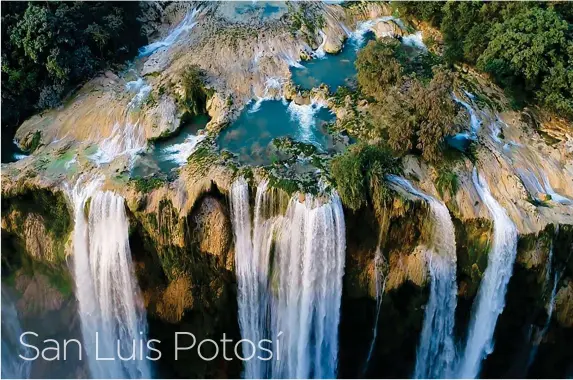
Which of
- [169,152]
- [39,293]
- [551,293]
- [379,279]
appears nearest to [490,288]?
[551,293]

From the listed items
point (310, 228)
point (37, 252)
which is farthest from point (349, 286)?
point (37, 252)

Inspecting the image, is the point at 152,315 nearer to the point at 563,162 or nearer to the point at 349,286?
the point at 349,286

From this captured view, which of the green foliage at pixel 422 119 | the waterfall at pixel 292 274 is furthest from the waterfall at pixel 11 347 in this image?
the green foliage at pixel 422 119

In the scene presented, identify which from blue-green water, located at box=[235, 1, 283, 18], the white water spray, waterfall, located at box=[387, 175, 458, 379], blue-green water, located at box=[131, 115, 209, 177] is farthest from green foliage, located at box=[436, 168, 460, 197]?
the white water spray

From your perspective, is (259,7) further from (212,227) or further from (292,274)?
(292,274)

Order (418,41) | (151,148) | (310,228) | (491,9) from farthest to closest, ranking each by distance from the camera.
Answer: (418,41)
(491,9)
(151,148)
(310,228)

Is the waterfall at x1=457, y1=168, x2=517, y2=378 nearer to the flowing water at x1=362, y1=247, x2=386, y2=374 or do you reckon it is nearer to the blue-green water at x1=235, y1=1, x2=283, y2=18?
the flowing water at x1=362, y1=247, x2=386, y2=374

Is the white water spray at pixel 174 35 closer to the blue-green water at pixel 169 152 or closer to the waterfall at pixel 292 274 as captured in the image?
the blue-green water at pixel 169 152
